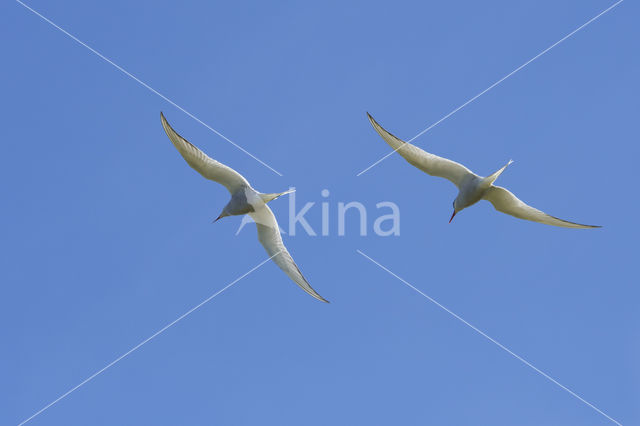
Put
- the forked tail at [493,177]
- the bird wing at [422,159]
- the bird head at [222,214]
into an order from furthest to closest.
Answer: the bird head at [222,214]
the bird wing at [422,159]
the forked tail at [493,177]

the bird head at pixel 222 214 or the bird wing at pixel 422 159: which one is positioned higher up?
the bird wing at pixel 422 159

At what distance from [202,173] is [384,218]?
440cm

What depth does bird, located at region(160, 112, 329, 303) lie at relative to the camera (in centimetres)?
1606

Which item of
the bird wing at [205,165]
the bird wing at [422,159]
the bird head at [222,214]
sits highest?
the bird wing at [422,159]

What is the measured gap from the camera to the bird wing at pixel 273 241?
17.1 m

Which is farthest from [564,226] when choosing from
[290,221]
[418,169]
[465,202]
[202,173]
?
[202,173]

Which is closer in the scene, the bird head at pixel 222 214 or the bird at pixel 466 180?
the bird at pixel 466 180

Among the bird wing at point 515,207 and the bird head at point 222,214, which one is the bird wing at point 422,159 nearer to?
the bird wing at point 515,207

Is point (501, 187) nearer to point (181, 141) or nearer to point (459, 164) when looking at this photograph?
point (459, 164)

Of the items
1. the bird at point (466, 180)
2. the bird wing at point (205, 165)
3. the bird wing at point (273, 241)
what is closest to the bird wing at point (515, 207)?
the bird at point (466, 180)

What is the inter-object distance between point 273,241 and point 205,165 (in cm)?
257

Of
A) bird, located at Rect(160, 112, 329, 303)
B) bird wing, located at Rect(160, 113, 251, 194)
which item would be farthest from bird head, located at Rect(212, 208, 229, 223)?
bird wing, located at Rect(160, 113, 251, 194)

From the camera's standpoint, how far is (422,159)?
16203 mm

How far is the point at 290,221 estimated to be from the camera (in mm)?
17547
